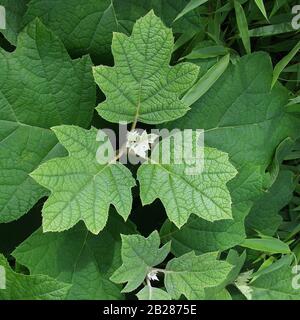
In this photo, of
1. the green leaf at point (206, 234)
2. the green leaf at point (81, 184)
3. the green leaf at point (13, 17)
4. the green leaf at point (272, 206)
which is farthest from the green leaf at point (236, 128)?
the green leaf at point (13, 17)

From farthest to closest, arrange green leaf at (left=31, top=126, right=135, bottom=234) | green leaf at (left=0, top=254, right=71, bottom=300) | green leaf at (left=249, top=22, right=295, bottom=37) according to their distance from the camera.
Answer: green leaf at (left=249, top=22, right=295, bottom=37), green leaf at (left=0, top=254, right=71, bottom=300), green leaf at (left=31, top=126, right=135, bottom=234)

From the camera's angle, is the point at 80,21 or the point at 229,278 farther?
the point at 229,278

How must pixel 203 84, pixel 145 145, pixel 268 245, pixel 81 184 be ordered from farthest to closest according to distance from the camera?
pixel 268 245 < pixel 203 84 < pixel 145 145 < pixel 81 184

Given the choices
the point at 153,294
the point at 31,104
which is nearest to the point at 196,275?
the point at 153,294

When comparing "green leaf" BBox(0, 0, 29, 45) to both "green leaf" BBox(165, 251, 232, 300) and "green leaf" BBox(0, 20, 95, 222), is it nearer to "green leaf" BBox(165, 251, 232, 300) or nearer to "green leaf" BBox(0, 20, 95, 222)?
"green leaf" BBox(0, 20, 95, 222)

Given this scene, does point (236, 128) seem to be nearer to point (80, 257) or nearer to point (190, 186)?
point (190, 186)

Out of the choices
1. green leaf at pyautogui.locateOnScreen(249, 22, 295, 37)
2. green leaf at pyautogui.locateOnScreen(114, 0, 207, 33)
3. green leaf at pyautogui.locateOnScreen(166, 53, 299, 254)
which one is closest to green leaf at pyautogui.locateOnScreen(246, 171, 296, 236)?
green leaf at pyautogui.locateOnScreen(166, 53, 299, 254)
